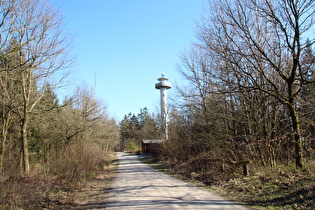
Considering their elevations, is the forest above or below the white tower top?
below

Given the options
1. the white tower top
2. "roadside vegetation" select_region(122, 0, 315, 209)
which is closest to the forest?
"roadside vegetation" select_region(122, 0, 315, 209)

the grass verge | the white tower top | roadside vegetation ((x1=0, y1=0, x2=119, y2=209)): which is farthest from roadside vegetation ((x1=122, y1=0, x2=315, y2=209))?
the white tower top

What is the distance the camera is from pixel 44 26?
1013 centimetres

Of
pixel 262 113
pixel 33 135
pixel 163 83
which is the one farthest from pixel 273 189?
pixel 163 83

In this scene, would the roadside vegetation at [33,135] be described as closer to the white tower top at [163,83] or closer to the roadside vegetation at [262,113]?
the roadside vegetation at [262,113]

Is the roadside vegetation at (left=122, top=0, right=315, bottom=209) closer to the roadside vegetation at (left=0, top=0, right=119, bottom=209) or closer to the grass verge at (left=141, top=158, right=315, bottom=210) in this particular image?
the grass verge at (left=141, top=158, right=315, bottom=210)

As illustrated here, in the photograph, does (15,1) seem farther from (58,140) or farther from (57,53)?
(58,140)

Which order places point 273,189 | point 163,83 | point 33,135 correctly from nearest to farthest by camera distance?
point 273,189, point 33,135, point 163,83

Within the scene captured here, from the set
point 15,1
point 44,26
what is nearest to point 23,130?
point 44,26

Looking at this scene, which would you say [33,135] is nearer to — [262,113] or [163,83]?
[262,113]

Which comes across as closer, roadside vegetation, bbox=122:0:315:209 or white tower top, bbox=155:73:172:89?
roadside vegetation, bbox=122:0:315:209

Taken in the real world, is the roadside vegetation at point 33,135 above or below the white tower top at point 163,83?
below

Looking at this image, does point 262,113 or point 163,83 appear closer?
point 262,113

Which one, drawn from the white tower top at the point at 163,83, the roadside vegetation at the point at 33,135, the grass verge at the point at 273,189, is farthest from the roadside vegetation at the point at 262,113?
the white tower top at the point at 163,83
